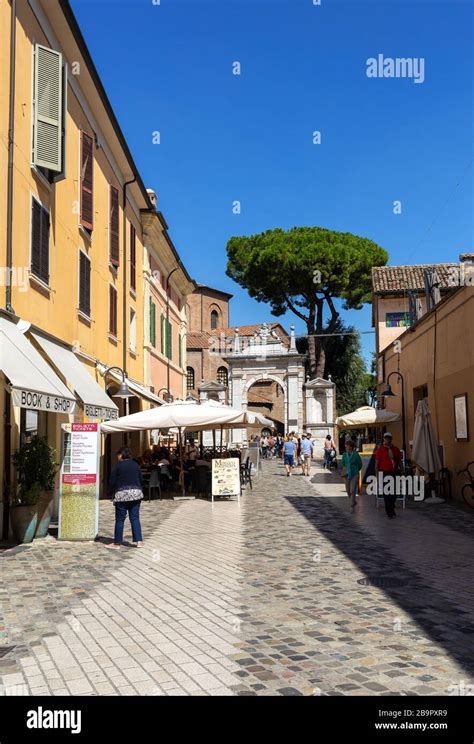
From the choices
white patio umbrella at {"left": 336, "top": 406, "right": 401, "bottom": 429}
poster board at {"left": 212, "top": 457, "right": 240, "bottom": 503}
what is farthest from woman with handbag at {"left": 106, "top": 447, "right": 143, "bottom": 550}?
white patio umbrella at {"left": 336, "top": 406, "right": 401, "bottom": 429}

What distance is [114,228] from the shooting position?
19516mm

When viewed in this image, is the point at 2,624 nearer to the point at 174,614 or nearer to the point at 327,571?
the point at 174,614

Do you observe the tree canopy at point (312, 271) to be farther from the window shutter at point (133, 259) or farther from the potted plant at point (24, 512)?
the potted plant at point (24, 512)

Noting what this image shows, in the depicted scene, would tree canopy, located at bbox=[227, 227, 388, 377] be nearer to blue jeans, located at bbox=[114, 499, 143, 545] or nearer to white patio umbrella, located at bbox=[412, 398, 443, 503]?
white patio umbrella, located at bbox=[412, 398, 443, 503]

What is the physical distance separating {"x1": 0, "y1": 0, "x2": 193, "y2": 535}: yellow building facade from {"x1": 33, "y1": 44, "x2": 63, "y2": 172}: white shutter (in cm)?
2

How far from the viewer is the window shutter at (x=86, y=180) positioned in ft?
52.3

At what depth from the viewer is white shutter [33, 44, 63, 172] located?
12.4m

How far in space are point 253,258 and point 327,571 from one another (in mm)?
43111

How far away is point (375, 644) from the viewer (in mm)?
5270

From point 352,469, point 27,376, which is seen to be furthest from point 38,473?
point 352,469

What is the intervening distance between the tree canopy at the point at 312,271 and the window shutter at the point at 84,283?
31303 mm

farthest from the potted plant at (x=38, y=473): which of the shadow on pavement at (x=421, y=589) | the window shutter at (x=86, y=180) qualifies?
the window shutter at (x=86, y=180)

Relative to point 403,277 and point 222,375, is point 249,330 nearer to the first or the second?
point 222,375
